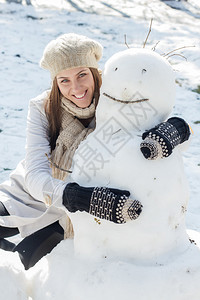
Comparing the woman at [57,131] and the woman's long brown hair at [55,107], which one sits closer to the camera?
the woman at [57,131]

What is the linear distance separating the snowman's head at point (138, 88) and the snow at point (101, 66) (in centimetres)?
49

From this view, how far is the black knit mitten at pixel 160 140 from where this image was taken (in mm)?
1352

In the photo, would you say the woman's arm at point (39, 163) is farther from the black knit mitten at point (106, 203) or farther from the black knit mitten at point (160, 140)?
the black knit mitten at point (160, 140)

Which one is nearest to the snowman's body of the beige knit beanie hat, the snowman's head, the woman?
the snowman's head

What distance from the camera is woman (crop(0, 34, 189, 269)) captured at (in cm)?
166

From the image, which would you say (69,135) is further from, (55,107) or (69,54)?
(69,54)

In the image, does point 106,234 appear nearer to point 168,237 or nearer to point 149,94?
point 168,237

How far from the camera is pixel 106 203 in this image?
132 cm

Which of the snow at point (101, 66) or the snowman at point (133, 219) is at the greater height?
the snowman at point (133, 219)

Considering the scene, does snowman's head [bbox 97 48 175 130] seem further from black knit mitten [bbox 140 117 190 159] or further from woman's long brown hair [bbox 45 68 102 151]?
woman's long brown hair [bbox 45 68 102 151]

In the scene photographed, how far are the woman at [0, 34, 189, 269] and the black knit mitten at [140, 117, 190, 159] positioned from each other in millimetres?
276

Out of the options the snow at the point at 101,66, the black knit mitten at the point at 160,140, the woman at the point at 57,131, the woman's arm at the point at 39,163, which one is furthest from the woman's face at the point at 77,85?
the snow at the point at 101,66

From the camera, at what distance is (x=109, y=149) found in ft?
4.70

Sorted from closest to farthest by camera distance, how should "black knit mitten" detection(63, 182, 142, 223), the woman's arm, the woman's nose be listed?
"black knit mitten" detection(63, 182, 142, 223) → the woman's arm → the woman's nose
